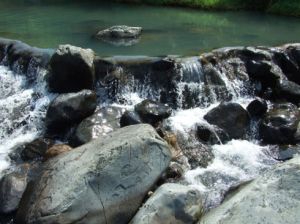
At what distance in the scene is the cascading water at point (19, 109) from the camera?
11617 mm

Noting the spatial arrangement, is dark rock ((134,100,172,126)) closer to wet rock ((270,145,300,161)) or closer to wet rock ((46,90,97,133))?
wet rock ((46,90,97,133))

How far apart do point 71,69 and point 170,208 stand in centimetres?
539

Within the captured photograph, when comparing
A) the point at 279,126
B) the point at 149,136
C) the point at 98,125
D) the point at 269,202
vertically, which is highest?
the point at 269,202

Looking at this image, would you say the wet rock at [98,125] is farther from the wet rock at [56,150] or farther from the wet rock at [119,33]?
the wet rock at [119,33]

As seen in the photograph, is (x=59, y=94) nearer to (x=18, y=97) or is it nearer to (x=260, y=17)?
(x=18, y=97)

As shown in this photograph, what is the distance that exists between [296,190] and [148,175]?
2.57 meters

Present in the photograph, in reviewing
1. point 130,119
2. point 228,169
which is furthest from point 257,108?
point 130,119

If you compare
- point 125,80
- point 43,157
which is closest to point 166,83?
point 125,80

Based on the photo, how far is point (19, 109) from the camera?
488 inches

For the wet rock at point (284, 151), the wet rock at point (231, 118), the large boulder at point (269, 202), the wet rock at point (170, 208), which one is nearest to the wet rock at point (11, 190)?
the wet rock at point (170, 208)

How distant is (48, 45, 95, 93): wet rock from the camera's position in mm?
11703

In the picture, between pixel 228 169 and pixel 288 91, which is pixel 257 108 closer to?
pixel 288 91

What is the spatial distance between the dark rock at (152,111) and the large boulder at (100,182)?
2462 mm

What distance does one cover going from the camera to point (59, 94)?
12.2 metres
